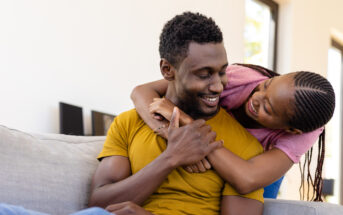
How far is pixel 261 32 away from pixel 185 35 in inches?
148

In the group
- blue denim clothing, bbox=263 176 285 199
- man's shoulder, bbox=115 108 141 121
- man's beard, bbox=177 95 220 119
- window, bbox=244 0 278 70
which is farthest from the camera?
window, bbox=244 0 278 70

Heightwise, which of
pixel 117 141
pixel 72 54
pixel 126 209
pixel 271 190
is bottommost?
pixel 271 190

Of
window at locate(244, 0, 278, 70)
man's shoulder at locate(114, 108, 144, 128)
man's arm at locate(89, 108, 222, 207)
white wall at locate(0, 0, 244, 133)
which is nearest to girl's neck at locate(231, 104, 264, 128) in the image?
man's arm at locate(89, 108, 222, 207)

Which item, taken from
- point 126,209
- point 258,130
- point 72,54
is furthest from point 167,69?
point 72,54

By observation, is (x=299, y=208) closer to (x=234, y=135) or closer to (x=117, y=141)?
(x=234, y=135)

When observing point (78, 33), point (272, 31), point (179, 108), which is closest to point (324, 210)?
point (179, 108)

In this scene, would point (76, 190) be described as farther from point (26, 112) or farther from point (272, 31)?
point (272, 31)

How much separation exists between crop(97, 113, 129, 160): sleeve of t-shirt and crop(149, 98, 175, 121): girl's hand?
0.11 metres

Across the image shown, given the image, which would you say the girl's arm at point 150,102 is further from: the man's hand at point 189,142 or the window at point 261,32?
the window at point 261,32

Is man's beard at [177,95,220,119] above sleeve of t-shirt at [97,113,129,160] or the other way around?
above

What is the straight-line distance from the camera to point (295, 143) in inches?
56.4

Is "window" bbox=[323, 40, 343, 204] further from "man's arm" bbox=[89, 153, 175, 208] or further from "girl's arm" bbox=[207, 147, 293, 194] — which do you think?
"man's arm" bbox=[89, 153, 175, 208]

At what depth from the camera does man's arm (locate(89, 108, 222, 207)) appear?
51.8 inches

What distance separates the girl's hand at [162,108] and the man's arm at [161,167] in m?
0.04
